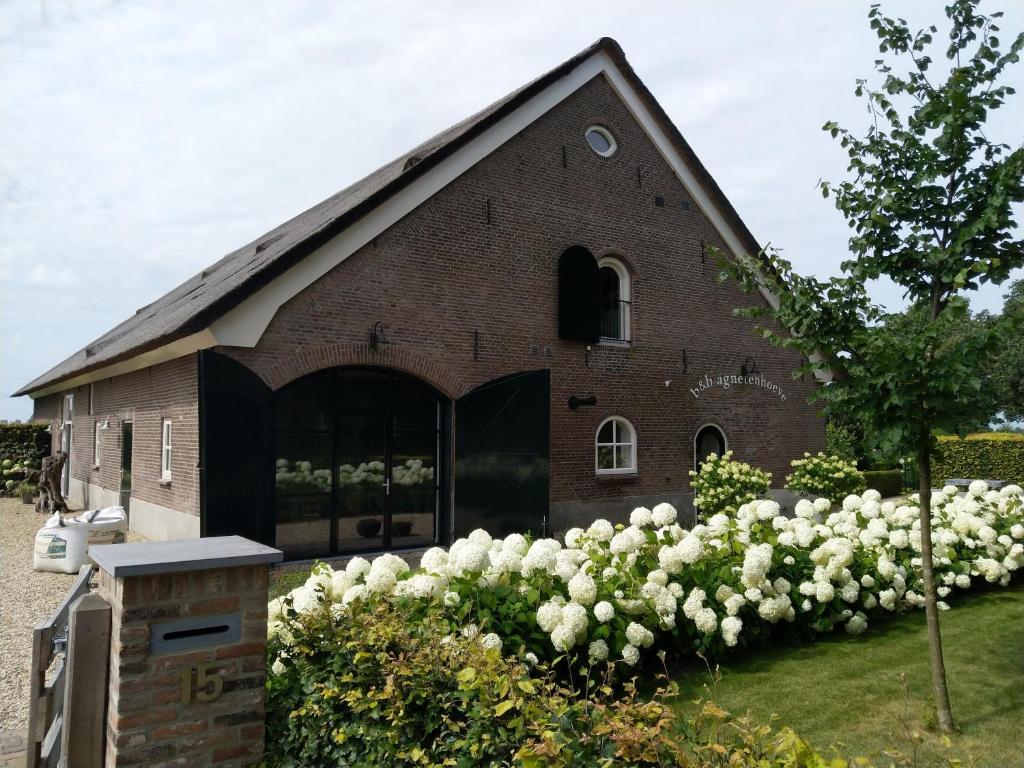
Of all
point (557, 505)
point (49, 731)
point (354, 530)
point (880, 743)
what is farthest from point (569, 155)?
point (49, 731)

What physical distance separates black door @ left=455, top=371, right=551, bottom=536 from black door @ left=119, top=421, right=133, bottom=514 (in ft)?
22.5

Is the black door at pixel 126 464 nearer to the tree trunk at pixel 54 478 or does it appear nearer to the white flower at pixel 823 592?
the tree trunk at pixel 54 478

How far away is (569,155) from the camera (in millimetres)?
12953

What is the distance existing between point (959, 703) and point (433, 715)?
4.09m

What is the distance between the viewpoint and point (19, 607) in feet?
26.8

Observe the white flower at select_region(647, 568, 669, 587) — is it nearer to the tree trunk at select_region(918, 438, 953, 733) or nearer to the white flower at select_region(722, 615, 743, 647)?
the white flower at select_region(722, 615, 743, 647)

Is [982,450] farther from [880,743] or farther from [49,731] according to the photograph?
[49,731]

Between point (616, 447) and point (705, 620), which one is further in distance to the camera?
point (616, 447)

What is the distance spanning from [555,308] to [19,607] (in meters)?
8.55

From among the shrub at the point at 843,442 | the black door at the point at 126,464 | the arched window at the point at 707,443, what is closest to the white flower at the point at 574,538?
the arched window at the point at 707,443

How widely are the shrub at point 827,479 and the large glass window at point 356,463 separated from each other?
7839mm

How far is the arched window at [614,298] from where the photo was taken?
13.6 metres

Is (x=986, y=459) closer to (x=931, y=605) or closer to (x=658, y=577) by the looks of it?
(x=931, y=605)

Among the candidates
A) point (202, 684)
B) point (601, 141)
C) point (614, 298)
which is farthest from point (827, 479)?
point (202, 684)
